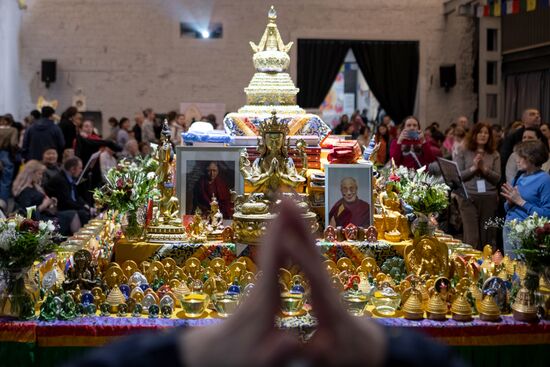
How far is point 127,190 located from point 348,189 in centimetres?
146

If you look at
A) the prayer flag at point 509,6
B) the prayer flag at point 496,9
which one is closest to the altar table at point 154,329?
the prayer flag at point 509,6

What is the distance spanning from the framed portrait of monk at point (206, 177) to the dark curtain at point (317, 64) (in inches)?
370

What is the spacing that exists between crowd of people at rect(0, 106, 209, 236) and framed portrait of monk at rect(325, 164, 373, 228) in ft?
7.05

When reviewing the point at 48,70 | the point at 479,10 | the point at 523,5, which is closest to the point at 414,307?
the point at 523,5

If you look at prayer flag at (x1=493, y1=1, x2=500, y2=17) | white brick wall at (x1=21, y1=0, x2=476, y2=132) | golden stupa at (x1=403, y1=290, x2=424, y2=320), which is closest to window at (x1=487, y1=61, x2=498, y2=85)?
white brick wall at (x1=21, y1=0, x2=476, y2=132)

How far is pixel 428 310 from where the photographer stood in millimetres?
4102

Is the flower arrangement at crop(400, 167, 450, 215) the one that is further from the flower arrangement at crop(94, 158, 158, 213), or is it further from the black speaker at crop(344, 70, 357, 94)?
the black speaker at crop(344, 70, 357, 94)

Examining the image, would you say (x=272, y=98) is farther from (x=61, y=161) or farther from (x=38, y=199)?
(x=61, y=161)

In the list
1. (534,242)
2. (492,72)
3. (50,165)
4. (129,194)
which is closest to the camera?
(534,242)

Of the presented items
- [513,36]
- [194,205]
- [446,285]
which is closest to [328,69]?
[513,36]

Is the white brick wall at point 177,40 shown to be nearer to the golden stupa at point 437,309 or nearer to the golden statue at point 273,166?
the golden statue at point 273,166

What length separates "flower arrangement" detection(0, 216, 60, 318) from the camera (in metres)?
3.83

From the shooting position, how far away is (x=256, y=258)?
493cm

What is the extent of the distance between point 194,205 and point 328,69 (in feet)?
31.9
